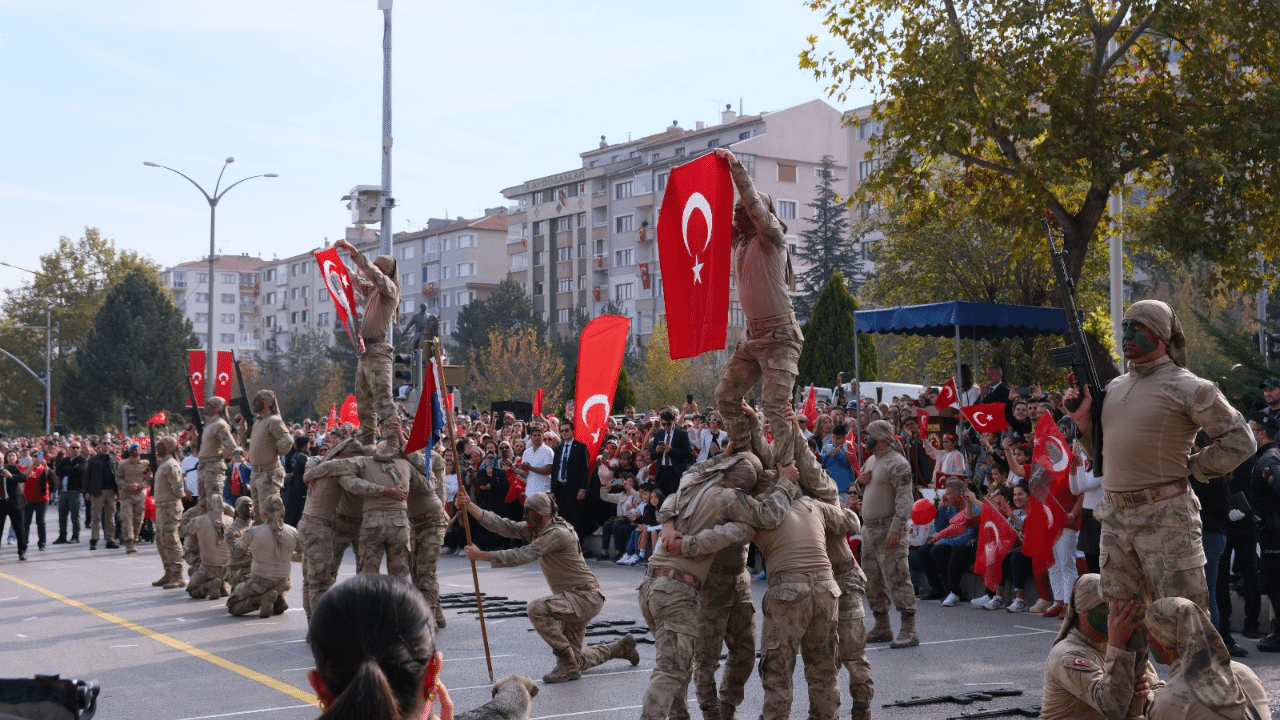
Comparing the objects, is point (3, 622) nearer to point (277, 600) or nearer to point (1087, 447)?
point (277, 600)

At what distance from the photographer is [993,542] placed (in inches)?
552

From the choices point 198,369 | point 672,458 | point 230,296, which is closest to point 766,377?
point 672,458

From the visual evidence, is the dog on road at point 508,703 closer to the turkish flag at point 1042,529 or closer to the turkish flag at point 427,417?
the turkish flag at point 427,417

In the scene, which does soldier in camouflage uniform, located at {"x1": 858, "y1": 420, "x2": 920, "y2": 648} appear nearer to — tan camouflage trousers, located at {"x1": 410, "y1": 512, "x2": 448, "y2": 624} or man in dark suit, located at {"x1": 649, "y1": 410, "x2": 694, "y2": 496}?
tan camouflage trousers, located at {"x1": 410, "y1": 512, "x2": 448, "y2": 624}

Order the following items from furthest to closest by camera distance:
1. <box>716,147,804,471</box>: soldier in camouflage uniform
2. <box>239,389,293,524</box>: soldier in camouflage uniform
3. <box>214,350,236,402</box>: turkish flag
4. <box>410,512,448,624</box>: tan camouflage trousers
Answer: <box>214,350,236,402</box>: turkish flag, <box>239,389,293,524</box>: soldier in camouflage uniform, <box>410,512,448,624</box>: tan camouflage trousers, <box>716,147,804,471</box>: soldier in camouflage uniform

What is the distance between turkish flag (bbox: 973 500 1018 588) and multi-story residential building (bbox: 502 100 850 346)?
60961 mm

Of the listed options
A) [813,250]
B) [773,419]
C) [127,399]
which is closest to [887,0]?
[773,419]

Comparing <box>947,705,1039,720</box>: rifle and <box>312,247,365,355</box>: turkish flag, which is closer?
<box>947,705,1039,720</box>: rifle

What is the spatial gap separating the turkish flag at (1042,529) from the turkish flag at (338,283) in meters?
7.94

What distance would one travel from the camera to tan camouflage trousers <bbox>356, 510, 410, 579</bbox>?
1230 cm

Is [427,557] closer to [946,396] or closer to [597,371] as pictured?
[597,371]

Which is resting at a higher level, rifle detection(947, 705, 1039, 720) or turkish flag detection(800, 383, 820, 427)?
turkish flag detection(800, 383, 820, 427)

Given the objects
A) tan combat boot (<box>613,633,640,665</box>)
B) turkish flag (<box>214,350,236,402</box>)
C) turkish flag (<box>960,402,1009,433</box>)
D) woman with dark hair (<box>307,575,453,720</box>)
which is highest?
turkish flag (<box>214,350,236,402</box>)

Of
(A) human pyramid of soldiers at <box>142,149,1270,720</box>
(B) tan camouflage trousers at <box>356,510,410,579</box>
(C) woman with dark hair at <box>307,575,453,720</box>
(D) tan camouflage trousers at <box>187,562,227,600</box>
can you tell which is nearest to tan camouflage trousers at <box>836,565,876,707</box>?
(A) human pyramid of soldiers at <box>142,149,1270,720</box>
